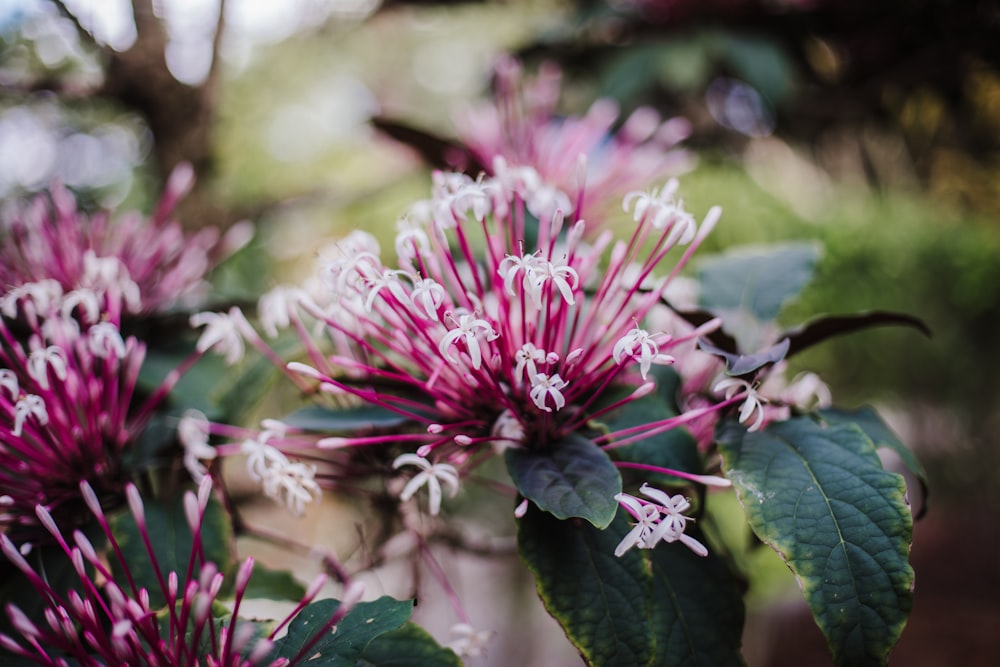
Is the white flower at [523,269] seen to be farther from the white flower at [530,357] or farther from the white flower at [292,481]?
the white flower at [292,481]

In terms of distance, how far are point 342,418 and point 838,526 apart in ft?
1.06

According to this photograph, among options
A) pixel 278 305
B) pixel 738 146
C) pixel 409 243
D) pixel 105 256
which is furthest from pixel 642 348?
pixel 738 146

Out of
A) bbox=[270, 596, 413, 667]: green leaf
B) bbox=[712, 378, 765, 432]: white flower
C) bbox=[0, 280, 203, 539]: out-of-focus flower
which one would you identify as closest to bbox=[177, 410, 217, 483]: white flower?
bbox=[0, 280, 203, 539]: out-of-focus flower

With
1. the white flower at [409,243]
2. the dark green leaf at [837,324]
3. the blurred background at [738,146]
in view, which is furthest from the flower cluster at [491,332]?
the blurred background at [738,146]

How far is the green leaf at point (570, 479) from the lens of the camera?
379mm

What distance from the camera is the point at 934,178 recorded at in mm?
1605

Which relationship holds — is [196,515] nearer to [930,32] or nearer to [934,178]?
[930,32]

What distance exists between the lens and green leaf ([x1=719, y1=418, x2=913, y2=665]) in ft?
1.18

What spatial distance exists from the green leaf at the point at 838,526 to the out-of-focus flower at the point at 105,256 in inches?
19.8

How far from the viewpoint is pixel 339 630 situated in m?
0.39

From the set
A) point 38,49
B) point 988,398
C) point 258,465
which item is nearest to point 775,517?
point 258,465

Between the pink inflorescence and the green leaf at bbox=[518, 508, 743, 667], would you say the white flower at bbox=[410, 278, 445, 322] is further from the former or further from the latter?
the green leaf at bbox=[518, 508, 743, 667]

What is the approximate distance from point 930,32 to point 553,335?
44.4 inches

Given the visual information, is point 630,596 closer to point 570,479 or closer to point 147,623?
point 570,479
